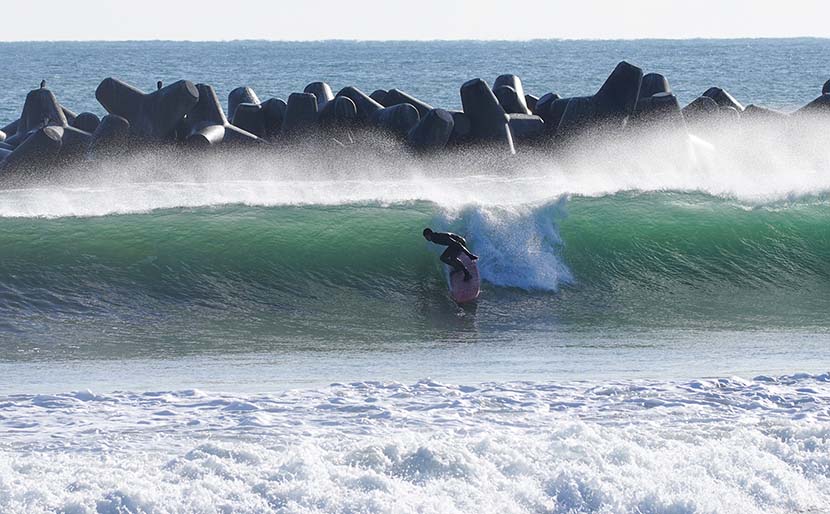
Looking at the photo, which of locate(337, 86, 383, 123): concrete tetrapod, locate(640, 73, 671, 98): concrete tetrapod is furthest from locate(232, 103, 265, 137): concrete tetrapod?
locate(640, 73, 671, 98): concrete tetrapod

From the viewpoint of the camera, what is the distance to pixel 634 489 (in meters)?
8.22

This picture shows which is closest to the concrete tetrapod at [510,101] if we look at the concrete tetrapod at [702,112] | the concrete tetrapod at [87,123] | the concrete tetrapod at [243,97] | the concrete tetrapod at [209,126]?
the concrete tetrapod at [702,112]

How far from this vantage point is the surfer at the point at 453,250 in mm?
14087

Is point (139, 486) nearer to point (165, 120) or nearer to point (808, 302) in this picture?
point (808, 302)

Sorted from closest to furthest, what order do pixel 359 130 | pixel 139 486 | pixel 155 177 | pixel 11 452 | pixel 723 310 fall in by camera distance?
1. pixel 139 486
2. pixel 11 452
3. pixel 723 310
4. pixel 155 177
5. pixel 359 130

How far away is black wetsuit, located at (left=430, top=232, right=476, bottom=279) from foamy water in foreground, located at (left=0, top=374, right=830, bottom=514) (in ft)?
12.8

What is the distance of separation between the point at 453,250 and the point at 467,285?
1.41ft

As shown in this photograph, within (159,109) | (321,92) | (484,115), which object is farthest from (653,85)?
(159,109)

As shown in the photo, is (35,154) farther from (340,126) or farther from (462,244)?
(462,244)

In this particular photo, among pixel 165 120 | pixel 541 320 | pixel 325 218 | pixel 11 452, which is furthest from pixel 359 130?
pixel 11 452

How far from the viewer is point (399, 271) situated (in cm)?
1555

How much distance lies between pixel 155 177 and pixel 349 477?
550 inches

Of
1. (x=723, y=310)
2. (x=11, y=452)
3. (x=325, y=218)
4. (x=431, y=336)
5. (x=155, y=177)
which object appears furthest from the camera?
(x=155, y=177)

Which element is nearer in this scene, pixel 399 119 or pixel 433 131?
pixel 433 131
